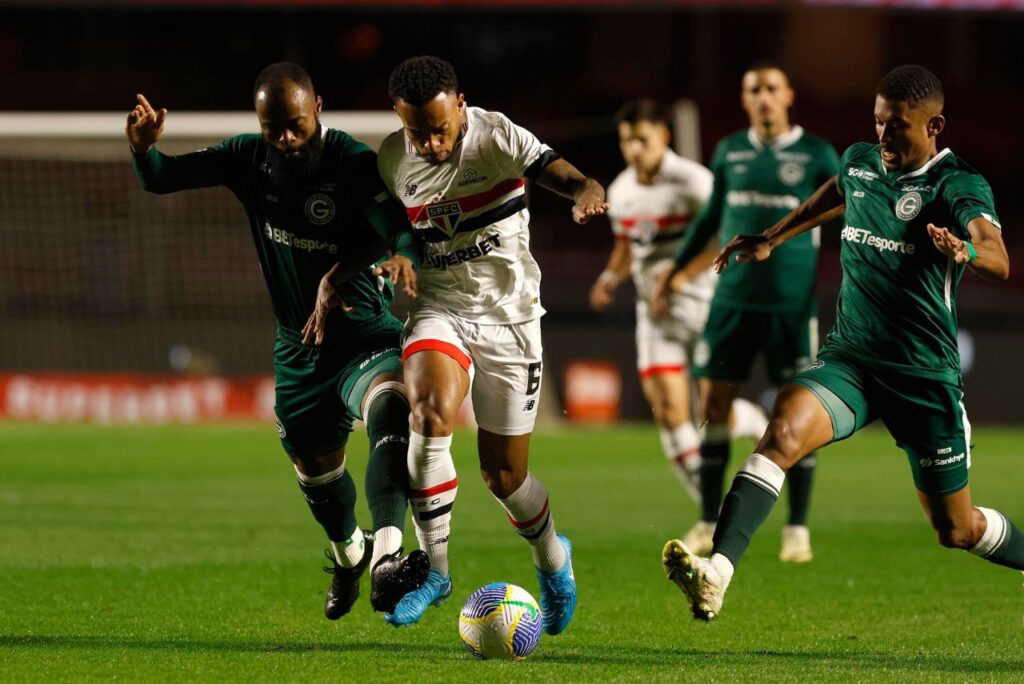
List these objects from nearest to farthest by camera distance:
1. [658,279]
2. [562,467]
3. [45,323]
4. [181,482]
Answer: [658,279]
[181,482]
[562,467]
[45,323]

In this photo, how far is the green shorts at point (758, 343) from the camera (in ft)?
27.8

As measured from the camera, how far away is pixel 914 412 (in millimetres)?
5480

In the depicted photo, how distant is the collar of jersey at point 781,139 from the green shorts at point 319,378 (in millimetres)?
3090

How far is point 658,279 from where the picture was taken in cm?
983

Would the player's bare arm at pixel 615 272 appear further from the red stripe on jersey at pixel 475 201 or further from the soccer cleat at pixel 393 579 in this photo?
the soccer cleat at pixel 393 579

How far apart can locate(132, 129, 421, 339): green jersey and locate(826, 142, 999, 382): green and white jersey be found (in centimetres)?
173

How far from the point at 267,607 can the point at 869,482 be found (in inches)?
294

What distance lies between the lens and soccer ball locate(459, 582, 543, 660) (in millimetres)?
5344

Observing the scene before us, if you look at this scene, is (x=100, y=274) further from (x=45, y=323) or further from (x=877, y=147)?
(x=877, y=147)

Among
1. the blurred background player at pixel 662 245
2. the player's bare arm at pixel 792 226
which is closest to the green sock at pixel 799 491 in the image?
the blurred background player at pixel 662 245

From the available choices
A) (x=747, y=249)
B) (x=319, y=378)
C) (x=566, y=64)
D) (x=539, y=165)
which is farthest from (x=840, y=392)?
(x=566, y=64)

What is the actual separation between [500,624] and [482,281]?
1.32m

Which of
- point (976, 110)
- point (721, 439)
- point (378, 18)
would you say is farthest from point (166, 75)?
point (721, 439)

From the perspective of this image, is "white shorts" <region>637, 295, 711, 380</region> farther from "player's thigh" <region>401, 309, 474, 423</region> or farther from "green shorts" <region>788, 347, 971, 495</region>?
"green shorts" <region>788, 347, 971, 495</region>
